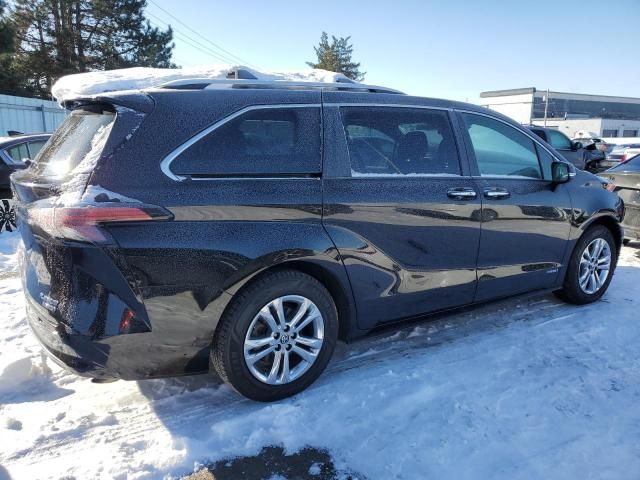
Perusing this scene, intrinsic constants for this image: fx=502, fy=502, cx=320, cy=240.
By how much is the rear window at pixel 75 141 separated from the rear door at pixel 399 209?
1.27m

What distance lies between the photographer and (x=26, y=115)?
1864 cm

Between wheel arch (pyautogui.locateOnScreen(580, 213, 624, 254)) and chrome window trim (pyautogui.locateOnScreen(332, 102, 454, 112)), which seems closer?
chrome window trim (pyautogui.locateOnScreen(332, 102, 454, 112))

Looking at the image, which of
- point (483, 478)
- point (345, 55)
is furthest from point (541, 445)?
point (345, 55)

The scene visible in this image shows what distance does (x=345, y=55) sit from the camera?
40.2 metres

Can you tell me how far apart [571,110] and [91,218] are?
8961 centimetres

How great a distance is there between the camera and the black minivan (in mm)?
2520

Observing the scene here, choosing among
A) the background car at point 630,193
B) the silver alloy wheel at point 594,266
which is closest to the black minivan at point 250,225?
the silver alloy wheel at point 594,266

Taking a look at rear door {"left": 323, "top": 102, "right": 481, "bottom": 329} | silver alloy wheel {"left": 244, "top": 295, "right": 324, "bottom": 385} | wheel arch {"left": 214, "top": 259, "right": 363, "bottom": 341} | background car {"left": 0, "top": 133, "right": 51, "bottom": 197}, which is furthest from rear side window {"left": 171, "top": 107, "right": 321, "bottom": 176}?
background car {"left": 0, "top": 133, "right": 51, "bottom": 197}

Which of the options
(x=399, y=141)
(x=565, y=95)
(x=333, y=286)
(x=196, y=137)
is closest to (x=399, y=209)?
(x=399, y=141)

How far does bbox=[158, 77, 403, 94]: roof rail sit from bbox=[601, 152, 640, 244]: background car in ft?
14.3

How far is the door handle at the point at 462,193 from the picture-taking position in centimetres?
355

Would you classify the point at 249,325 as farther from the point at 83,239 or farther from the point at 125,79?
the point at 125,79

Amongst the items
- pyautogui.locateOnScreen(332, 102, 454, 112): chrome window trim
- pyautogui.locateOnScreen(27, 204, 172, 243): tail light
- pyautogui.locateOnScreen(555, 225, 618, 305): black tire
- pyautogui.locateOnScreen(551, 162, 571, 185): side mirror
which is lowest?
pyautogui.locateOnScreen(555, 225, 618, 305): black tire

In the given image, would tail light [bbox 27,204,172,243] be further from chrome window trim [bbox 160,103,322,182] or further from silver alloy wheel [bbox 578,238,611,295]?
silver alloy wheel [bbox 578,238,611,295]
